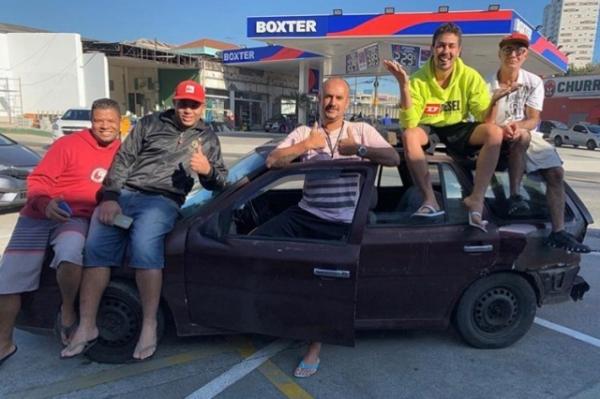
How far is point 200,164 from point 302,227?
2.55 ft

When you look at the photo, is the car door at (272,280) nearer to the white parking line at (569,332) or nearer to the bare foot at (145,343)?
the bare foot at (145,343)

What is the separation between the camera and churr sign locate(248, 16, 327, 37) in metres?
21.7

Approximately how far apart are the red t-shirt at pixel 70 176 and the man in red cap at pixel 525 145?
109 inches

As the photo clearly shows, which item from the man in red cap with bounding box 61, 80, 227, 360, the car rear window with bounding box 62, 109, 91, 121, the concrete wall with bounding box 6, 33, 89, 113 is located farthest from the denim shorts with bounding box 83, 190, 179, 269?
the concrete wall with bounding box 6, 33, 89, 113

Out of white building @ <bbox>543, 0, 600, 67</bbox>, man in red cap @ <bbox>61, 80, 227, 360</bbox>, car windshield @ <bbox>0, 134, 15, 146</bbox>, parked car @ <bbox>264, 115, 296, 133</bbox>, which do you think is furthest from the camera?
white building @ <bbox>543, 0, 600, 67</bbox>

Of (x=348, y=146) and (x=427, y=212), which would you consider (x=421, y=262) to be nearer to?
(x=427, y=212)

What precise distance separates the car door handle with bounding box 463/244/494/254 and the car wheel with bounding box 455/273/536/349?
0.22m

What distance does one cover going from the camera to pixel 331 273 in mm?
2779

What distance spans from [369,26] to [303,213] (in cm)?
1999

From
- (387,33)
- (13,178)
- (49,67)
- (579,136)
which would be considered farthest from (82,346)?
(49,67)

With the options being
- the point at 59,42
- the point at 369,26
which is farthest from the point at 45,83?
the point at 369,26

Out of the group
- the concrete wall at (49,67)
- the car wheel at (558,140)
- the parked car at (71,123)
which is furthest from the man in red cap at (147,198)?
the car wheel at (558,140)

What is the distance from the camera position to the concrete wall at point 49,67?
32438 mm

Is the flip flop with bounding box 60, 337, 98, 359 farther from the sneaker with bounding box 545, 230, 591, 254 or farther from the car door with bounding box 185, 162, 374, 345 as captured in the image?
the sneaker with bounding box 545, 230, 591, 254
